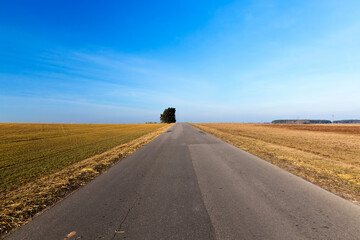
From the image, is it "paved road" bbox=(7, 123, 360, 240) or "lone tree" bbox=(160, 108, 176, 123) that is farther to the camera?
"lone tree" bbox=(160, 108, 176, 123)

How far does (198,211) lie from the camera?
3.18m

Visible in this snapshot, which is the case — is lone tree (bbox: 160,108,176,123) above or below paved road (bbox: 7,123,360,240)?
above

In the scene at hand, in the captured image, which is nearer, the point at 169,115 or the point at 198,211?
the point at 198,211

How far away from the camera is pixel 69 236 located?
251cm

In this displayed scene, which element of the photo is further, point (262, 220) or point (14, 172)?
point (14, 172)

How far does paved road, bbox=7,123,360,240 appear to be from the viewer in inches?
101

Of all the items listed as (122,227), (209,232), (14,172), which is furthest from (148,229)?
(14,172)

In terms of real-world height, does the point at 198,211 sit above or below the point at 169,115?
below

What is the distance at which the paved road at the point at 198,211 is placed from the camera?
8.45 ft

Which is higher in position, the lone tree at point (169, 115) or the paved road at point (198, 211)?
the lone tree at point (169, 115)

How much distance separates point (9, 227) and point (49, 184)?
214 centimetres

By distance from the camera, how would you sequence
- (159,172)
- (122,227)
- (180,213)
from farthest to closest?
(159,172) < (180,213) < (122,227)

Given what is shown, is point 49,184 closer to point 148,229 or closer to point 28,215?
point 28,215

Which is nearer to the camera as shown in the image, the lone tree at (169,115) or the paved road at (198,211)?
the paved road at (198,211)
